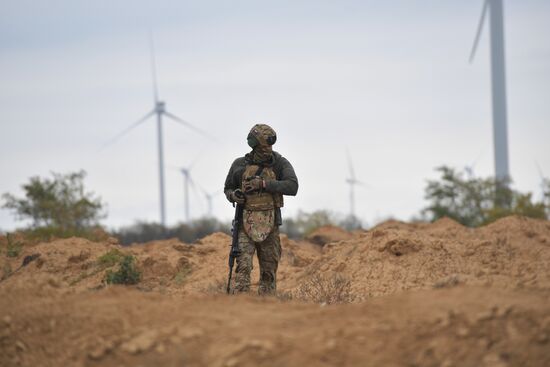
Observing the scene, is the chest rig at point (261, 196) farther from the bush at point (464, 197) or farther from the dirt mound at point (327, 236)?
the bush at point (464, 197)

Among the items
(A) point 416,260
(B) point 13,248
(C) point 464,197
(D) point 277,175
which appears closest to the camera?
(D) point 277,175

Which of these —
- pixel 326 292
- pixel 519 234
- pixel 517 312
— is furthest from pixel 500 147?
pixel 517 312

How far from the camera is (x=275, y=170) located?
39.4 feet

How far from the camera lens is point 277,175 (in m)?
12.0

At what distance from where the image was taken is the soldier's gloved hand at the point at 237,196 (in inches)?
464

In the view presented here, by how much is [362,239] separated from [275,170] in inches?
240

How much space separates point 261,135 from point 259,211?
88 cm

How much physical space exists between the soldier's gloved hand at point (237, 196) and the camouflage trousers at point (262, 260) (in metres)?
0.34

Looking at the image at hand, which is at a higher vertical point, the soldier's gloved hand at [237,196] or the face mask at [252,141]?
the face mask at [252,141]

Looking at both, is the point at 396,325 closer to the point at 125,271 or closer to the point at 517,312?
the point at 517,312

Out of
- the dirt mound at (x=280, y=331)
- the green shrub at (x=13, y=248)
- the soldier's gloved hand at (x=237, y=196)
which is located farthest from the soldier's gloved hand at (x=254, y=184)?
the green shrub at (x=13, y=248)

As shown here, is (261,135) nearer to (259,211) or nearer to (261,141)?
(261,141)

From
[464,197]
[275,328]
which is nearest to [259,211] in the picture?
[275,328]

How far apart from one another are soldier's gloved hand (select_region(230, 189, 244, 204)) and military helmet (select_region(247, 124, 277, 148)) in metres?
0.57
